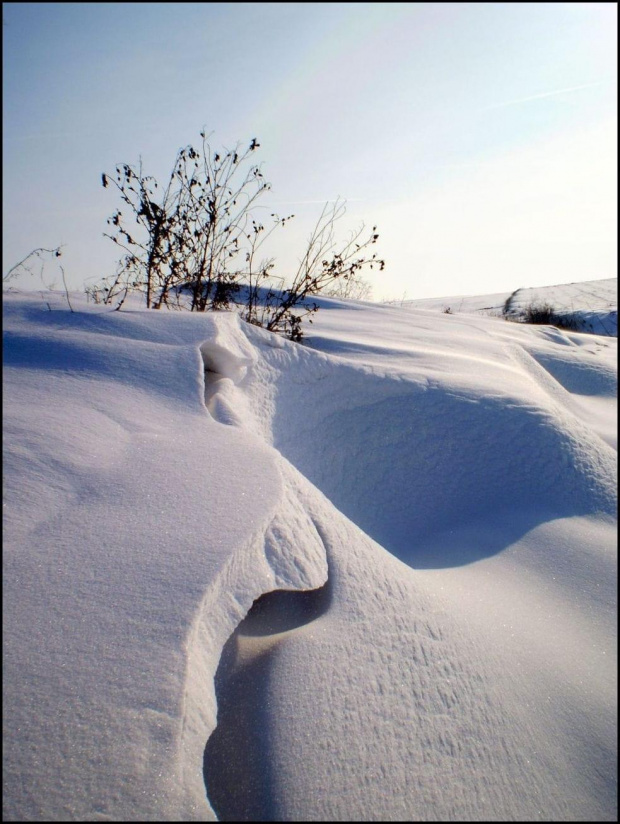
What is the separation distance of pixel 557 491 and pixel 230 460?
0.89 meters

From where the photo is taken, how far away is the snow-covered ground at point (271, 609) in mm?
614

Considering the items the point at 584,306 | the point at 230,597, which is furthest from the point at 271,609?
the point at 584,306

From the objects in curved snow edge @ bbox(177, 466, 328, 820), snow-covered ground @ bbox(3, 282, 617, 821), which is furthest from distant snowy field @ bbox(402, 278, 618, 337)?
curved snow edge @ bbox(177, 466, 328, 820)

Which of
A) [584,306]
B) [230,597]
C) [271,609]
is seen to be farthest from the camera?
[584,306]

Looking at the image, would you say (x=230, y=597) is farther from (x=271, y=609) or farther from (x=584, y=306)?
(x=584, y=306)

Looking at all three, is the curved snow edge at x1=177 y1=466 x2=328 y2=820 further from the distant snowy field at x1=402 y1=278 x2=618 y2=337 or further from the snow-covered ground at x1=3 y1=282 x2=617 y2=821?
the distant snowy field at x1=402 y1=278 x2=618 y2=337

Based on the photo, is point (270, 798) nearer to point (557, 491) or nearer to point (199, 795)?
point (199, 795)

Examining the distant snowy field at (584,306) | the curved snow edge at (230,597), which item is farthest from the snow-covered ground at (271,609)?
the distant snowy field at (584,306)

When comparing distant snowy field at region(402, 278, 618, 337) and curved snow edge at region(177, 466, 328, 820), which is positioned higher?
distant snowy field at region(402, 278, 618, 337)

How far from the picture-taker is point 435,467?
158 centimetres

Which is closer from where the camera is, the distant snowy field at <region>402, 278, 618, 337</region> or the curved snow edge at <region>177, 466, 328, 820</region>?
the curved snow edge at <region>177, 466, 328, 820</region>

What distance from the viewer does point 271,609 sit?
36.4 inches

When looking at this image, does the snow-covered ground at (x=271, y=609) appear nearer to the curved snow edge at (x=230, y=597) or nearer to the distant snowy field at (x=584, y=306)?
the curved snow edge at (x=230, y=597)

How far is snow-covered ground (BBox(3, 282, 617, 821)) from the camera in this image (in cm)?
61
